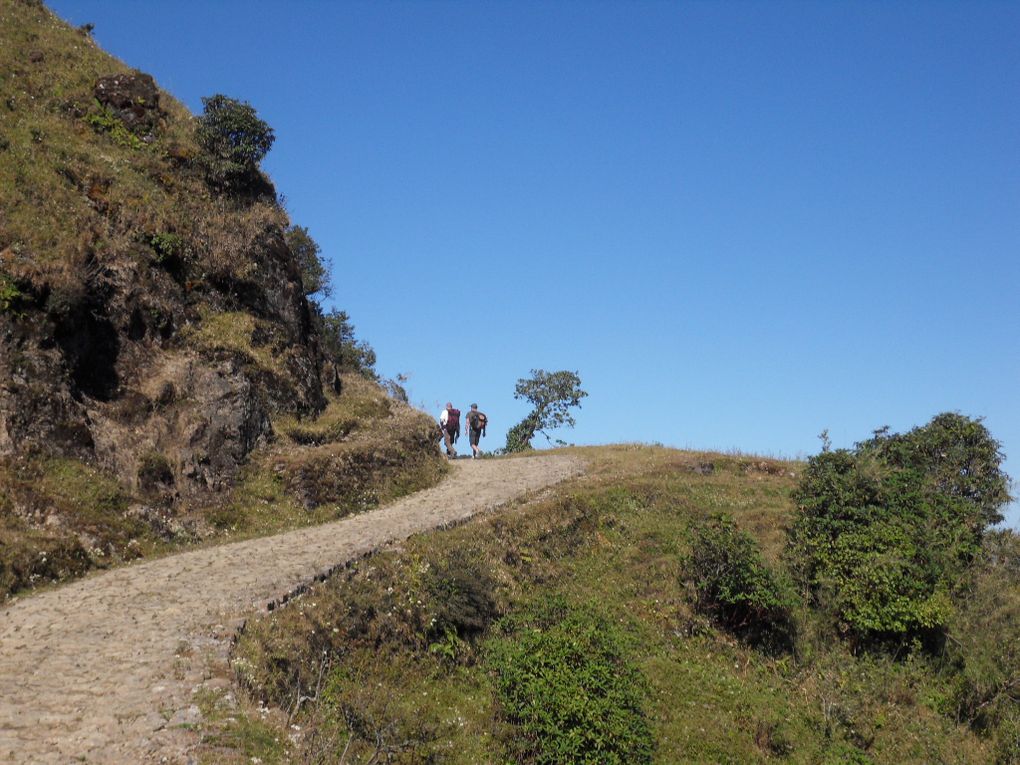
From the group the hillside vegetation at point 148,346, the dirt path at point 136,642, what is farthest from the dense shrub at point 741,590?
the hillside vegetation at point 148,346

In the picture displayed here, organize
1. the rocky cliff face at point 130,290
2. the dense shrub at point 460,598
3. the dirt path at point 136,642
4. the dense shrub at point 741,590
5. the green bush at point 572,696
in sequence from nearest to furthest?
the dirt path at point 136,642 → the green bush at point 572,696 → the dense shrub at point 460,598 → the rocky cliff face at point 130,290 → the dense shrub at point 741,590

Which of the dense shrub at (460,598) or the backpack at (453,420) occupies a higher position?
the backpack at (453,420)

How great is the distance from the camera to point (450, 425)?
36.5m

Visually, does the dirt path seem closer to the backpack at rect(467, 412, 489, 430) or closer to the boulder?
the backpack at rect(467, 412, 489, 430)

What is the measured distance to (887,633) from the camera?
21.8m

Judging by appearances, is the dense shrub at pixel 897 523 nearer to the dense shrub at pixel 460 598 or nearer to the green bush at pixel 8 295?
the dense shrub at pixel 460 598

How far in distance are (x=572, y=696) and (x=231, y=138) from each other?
24.9 meters

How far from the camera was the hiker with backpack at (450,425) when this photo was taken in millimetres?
36438

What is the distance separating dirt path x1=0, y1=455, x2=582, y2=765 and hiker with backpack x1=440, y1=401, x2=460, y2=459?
48.4 ft

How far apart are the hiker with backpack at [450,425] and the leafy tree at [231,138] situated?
38.7 ft

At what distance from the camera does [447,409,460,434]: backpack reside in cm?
3647

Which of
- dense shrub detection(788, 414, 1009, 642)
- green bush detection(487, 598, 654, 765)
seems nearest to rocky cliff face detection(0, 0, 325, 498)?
green bush detection(487, 598, 654, 765)

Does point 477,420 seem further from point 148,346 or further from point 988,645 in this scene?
point 988,645

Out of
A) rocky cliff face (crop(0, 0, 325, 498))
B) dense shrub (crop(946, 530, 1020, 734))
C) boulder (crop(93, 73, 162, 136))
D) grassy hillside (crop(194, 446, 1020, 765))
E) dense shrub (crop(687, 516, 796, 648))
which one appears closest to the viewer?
grassy hillside (crop(194, 446, 1020, 765))
